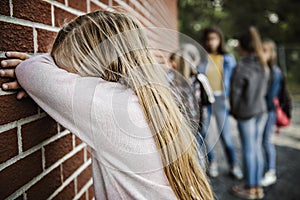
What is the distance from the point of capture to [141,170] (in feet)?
3.71

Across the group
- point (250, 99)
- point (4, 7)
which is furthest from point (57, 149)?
point (250, 99)

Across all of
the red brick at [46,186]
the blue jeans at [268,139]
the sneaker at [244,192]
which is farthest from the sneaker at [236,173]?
the red brick at [46,186]

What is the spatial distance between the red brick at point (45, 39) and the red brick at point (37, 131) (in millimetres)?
283

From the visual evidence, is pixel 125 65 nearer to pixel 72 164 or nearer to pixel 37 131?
pixel 37 131

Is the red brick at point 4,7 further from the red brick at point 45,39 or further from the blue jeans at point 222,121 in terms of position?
the blue jeans at point 222,121

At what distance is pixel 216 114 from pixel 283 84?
1.02m

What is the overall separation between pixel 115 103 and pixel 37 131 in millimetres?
338

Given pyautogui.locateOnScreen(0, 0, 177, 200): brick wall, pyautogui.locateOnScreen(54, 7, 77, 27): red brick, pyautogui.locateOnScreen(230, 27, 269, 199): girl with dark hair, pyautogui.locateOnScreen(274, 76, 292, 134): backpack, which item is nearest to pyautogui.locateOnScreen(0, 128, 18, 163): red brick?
pyautogui.locateOnScreen(0, 0, 177, 200): brick wall

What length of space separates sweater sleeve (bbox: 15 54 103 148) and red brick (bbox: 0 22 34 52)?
0.21ft

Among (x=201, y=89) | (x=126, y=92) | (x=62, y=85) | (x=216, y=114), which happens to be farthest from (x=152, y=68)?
(x=216, y=114)

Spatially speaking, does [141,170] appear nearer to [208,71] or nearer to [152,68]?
[152,68]

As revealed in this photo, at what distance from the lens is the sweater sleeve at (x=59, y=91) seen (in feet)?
3.38

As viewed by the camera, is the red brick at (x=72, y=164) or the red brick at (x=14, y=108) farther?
the red brick at (x=72, y=164)

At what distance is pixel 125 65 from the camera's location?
3.84 feet
